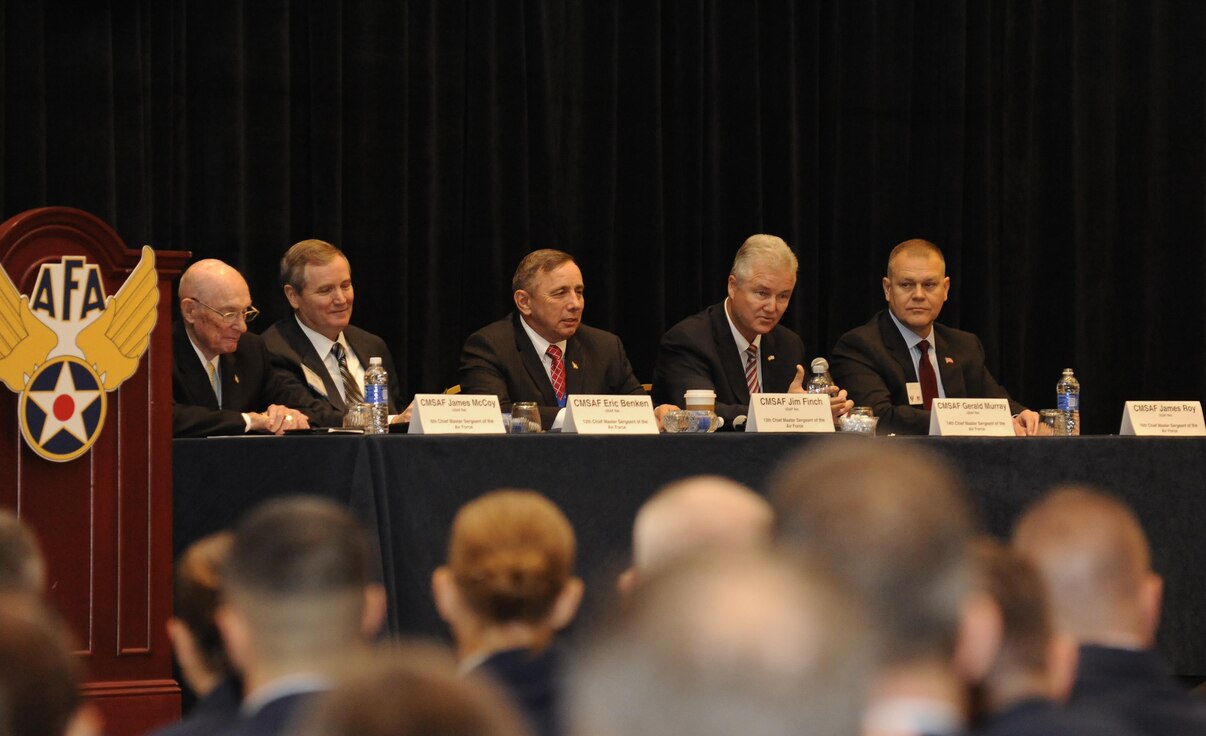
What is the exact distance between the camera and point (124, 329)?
3703 mm

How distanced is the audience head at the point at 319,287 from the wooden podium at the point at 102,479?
1.39 metres

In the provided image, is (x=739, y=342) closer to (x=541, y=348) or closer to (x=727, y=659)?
(x=541, y=348)

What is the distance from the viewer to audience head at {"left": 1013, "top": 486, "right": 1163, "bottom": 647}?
171 centimetres

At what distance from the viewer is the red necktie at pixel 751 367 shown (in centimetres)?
549

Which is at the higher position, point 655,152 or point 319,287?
point 655,152

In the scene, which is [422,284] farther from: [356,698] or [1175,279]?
[356,698]

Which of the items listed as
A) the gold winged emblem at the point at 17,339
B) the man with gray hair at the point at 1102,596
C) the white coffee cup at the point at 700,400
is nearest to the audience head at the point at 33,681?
the man with gray hair at the point at 1102,596

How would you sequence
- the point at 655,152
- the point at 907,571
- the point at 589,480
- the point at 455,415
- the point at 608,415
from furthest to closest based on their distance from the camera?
the point at 655,152 < the point at 608,415 < the point at 455,415 < the point at 589,480 < the point at 907,571

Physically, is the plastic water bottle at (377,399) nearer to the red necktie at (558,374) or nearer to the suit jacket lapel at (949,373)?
the red necktie at (558,374)

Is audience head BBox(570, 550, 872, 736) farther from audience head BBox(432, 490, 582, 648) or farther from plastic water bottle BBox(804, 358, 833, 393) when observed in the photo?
plastic water bottle BBox(804, 358, 833, 393)

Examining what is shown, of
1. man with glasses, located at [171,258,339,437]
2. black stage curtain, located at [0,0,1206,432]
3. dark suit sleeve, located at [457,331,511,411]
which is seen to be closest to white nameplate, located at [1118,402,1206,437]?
dark suit sleeve, located at [457,331,511,411]

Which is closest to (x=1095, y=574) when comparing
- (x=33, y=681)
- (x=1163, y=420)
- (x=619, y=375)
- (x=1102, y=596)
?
(x=1102, y=596)

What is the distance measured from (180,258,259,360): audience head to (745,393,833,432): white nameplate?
163cm

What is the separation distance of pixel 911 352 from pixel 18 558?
399cm
